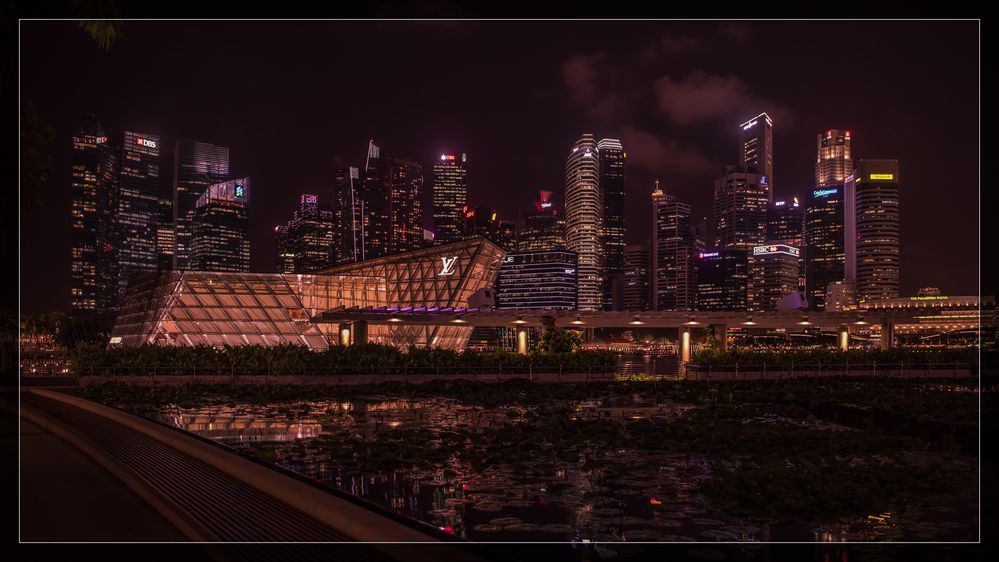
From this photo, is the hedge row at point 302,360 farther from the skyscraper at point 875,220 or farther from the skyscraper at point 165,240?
the skyscraper at point 165,240

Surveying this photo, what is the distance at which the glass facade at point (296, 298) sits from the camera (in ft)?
172

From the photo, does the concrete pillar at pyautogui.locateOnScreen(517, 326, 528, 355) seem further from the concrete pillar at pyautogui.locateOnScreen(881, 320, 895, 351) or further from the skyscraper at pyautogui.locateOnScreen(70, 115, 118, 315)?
the concrete pillar at pyautogui.locateOnScreen(881, 320, 895, 351)

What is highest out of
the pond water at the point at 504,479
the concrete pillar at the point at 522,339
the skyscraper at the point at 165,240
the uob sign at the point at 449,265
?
the skyscraper at the point at 165,240

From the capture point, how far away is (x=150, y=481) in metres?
10.2

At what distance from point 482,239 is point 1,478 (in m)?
48.8

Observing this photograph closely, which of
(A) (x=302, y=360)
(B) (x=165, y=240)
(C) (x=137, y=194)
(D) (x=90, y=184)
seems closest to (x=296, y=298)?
(A) (x=302, y=360)

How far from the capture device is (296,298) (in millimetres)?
57656

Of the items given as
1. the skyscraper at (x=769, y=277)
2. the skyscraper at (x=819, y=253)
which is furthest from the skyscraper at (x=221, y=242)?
the skyscraper at (x=769, y=277)

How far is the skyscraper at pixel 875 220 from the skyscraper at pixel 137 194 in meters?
13.8

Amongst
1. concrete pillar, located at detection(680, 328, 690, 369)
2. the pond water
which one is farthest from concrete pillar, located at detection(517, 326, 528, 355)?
the pond water

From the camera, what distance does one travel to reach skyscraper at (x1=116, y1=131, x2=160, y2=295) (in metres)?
17.3

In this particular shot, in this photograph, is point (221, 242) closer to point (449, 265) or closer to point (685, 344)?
point (449, 265)

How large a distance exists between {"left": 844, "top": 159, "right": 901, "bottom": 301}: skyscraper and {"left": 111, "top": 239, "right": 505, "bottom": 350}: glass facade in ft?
126

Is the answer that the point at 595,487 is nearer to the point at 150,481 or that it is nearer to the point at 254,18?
the point at 150,481
